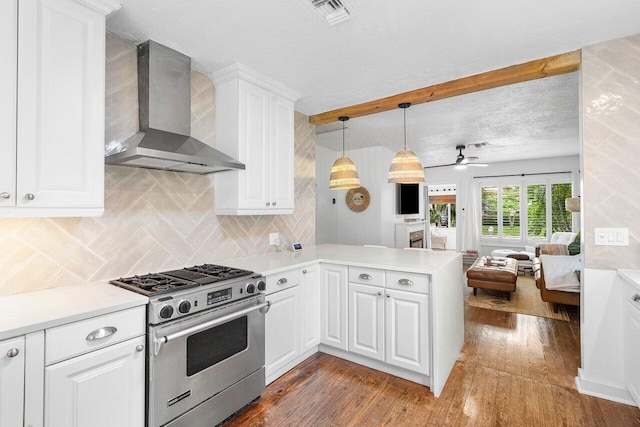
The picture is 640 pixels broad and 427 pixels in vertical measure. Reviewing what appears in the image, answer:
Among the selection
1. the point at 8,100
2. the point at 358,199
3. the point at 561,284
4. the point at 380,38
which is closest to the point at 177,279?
the point at 8,100

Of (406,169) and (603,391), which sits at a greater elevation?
(406,169)

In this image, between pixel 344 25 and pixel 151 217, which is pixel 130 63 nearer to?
pixel 151 217

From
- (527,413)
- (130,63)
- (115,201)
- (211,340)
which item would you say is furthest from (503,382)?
(130,63)

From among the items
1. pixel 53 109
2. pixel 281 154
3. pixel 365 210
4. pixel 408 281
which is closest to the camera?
pixel 53 109

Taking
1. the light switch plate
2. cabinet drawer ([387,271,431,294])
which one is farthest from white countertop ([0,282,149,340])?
the light switch plate

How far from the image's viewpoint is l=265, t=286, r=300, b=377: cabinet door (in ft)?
7.64

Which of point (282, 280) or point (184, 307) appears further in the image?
point (282, 280)

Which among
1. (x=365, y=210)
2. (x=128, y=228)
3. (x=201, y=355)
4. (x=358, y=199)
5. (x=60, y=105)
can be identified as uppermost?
(x=60, y=105)

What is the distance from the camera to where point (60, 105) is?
1.54 metres

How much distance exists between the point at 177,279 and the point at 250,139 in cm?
123

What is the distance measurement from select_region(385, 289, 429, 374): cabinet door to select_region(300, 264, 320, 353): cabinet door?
0.65m

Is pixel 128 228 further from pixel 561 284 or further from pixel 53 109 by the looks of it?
pixel 561 284

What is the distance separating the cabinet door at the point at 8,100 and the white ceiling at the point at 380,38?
A: 533mm

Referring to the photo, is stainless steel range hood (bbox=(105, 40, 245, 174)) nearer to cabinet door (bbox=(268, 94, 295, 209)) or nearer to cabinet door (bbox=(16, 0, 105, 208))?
cabinet door (bbox=(16, 0, 105, 208))
